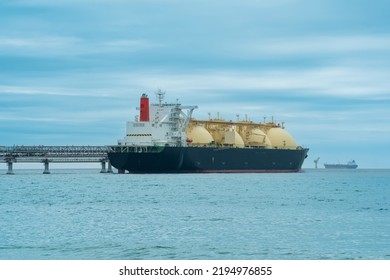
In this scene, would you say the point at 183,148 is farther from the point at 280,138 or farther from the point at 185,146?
the point at 280,138

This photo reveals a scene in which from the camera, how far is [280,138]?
116 metres

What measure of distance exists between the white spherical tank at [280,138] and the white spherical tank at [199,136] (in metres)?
17.8

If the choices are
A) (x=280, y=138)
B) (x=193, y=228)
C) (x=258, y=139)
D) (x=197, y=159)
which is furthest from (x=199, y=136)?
(x=193, y=228)

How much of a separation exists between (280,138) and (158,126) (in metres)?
28.8

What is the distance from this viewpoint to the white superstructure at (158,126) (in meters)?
90.9

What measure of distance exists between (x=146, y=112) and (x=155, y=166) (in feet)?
22.1

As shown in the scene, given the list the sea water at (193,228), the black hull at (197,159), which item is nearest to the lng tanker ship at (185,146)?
the black hull at (197,159)

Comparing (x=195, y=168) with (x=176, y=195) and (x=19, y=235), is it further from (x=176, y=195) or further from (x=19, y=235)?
(x=19, y=235)

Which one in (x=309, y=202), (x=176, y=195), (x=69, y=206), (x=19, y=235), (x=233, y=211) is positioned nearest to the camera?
(x=19, y=235)

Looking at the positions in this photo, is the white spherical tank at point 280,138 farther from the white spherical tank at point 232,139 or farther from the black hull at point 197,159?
the white spherical tank at point 232,139

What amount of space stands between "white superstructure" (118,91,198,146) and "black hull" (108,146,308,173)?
2100 mm

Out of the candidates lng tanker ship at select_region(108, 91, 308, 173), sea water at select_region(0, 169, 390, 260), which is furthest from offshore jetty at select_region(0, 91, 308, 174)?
sea water at select_region(0, 169, 390, 260)
